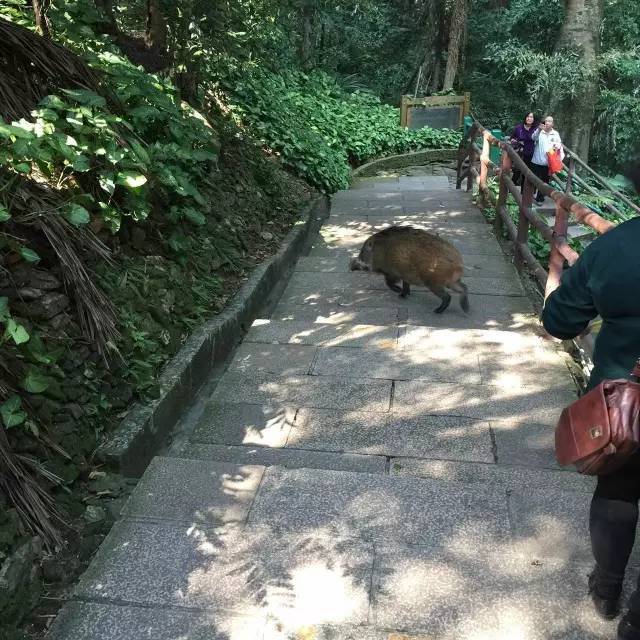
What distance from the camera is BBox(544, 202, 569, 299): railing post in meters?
4.70

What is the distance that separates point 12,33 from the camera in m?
4.05

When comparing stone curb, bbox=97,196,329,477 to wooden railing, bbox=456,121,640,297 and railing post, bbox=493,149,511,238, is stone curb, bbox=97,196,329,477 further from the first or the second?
railing post, bbox=493,149,511,238

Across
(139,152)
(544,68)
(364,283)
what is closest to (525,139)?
(364,283)

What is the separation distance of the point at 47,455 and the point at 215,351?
187 cm

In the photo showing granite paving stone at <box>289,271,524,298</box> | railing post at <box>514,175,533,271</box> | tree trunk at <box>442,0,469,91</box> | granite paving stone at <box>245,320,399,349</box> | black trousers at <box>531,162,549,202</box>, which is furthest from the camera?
tree trunk at <box>442,0,469,91</box>

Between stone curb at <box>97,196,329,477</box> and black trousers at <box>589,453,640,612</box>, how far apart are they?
211 centimetres

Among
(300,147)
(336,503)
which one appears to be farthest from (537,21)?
(336,503)

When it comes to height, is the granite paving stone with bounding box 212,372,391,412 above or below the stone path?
below

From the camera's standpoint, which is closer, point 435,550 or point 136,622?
point 136,622

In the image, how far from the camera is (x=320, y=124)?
14.6 metres

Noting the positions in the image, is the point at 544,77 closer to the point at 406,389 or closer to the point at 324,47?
the point at 324,47

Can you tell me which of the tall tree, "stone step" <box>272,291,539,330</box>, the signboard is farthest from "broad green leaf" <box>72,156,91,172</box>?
the signboard

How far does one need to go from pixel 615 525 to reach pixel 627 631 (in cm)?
32

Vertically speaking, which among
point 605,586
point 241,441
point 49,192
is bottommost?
point 241,441
